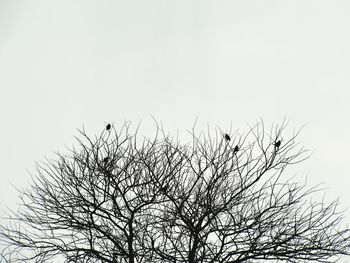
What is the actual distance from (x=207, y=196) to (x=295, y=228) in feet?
4.60

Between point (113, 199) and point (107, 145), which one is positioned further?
point (107, 145)

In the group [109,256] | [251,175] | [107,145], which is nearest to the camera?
[109,256]

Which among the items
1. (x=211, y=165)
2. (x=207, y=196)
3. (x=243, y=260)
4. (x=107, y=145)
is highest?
(x=107, y=145)

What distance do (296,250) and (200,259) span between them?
1.40 m

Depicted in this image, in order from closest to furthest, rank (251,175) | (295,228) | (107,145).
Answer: (295,228) < (251,175) < (107,145)

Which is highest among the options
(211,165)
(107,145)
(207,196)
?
(107,145)

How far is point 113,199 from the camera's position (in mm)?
7875

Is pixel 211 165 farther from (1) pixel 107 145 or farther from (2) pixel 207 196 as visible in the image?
(1) pixel 107 145

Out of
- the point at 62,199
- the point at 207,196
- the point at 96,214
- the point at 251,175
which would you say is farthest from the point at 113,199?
the point at 251,175

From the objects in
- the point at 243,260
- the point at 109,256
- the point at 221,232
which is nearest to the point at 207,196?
the point at 221,232

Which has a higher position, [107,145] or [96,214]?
[107,145]

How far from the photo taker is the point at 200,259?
6945mm

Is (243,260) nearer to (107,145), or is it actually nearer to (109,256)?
(109,256)

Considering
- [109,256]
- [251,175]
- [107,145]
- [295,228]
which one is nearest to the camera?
[295,228]
